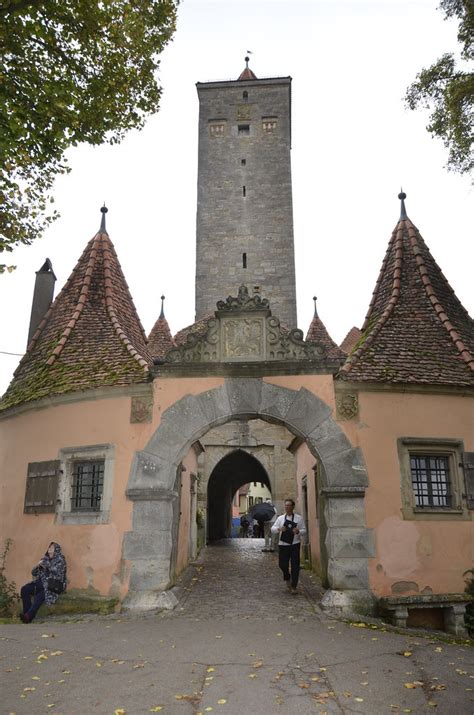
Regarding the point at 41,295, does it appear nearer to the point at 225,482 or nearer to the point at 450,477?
the point at 450,477

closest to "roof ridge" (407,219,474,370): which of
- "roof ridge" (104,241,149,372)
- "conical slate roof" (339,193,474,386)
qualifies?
"conical slate roof" (339,193,474,386)

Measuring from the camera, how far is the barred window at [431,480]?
9.48m

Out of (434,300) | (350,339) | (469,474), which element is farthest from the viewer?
(350,339)

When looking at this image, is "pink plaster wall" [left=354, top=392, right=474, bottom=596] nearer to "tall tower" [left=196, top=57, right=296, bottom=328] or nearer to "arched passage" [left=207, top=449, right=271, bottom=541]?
"arched passage" [left=207, top=449, right=271, bottom=541]

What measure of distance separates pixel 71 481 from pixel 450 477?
20.1 feet

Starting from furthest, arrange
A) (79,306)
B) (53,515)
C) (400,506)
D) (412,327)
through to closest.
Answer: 1. (79,306)
2. (412,327)
3. (53,515)
4. (400,506)

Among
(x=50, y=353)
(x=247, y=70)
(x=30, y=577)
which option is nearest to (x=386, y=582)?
(x=30, y=577)

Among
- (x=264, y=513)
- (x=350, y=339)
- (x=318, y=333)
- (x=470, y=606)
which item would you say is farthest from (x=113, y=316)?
(x=350, y=339)

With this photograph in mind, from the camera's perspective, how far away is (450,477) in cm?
959

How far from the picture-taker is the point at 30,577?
389 inches

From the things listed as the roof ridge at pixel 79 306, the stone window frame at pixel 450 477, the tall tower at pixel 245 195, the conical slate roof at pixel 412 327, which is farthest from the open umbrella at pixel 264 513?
the stone window frame at pixel 450 477

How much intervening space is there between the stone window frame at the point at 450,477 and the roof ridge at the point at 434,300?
1.43m

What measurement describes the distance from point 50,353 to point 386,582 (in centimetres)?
712

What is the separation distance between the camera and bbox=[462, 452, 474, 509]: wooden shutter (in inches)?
366
